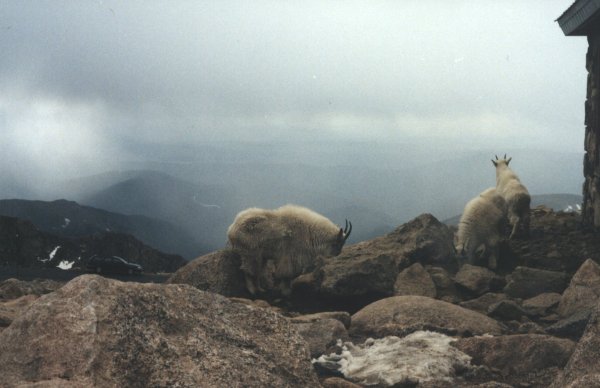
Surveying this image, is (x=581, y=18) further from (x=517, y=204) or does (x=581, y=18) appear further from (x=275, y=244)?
(x=275, y=244)

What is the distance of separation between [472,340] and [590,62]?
1291cm

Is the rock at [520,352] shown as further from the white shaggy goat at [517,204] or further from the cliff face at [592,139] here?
the cliff face at [592,139]

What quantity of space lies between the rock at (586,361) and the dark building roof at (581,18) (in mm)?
13355

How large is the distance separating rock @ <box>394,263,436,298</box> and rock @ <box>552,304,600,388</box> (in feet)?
24.5

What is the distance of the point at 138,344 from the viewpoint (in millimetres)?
4418

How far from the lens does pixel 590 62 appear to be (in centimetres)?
1820

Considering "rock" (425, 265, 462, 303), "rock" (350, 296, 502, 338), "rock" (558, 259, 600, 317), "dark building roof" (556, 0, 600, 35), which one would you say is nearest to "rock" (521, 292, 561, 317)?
"rock" (558, 259, 600, 317)

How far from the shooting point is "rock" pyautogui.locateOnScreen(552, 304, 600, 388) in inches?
186

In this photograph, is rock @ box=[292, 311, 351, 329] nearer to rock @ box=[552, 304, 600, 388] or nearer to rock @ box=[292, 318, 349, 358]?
rock @ box=[292, 318, 349, 358]

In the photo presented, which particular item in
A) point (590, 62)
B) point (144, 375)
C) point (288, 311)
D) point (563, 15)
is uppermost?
point (563, 15)

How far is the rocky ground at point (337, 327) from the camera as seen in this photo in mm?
4367

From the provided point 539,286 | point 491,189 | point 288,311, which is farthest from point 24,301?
point 491,189

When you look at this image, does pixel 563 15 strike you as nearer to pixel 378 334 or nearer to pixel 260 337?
pixel 378 334

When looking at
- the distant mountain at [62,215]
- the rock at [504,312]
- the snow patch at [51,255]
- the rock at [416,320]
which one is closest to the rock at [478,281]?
the rock at [504,312]
